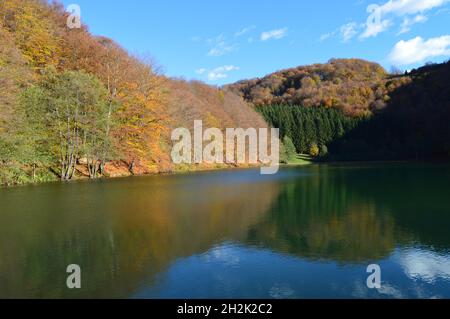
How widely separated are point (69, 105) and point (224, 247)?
26.7 meters

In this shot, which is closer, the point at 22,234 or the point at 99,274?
the point at 99,274

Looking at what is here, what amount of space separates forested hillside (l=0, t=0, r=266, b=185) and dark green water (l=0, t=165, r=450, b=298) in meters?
11.2

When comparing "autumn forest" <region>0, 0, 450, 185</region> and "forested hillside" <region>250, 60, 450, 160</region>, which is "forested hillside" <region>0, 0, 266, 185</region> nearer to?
"autumn forest" <region>0, 0, 450, 185</region>

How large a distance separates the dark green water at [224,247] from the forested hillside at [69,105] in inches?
442

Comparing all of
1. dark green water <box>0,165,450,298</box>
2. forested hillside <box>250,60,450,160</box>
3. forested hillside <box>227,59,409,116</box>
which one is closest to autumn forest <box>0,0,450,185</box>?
forested hillside <box>250,60,450,160</box>

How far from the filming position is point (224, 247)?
35.5ft

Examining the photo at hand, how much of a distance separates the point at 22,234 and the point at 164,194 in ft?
36.4

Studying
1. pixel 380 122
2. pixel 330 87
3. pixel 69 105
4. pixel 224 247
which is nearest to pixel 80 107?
pixel 69 105

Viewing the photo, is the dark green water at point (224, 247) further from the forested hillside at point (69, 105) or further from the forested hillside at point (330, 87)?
the forested hillside at point (330, 87)

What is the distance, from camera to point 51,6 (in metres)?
49.4

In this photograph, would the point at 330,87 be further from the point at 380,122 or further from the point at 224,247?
the point at 224,247

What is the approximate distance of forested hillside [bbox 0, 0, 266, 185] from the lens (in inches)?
1106
